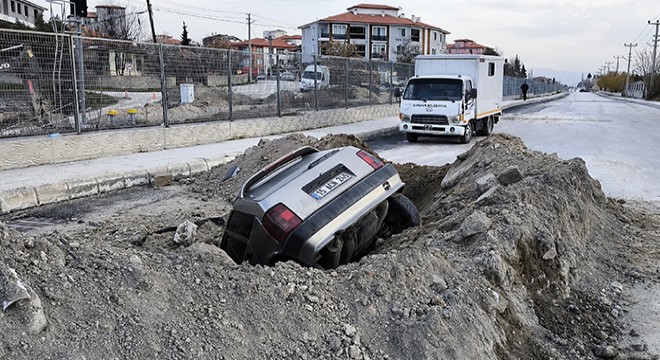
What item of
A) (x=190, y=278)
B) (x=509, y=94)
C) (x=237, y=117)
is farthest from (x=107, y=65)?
(x=509, y=94)

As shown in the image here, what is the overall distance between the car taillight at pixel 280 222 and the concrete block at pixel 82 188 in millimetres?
5728

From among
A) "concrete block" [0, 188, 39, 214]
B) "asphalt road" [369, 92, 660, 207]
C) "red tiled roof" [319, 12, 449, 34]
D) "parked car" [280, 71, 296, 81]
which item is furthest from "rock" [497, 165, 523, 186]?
"red tiled roof" [319, 12, 449, 34]

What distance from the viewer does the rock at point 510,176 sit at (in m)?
7.02

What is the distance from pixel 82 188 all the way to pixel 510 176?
21.6 feet

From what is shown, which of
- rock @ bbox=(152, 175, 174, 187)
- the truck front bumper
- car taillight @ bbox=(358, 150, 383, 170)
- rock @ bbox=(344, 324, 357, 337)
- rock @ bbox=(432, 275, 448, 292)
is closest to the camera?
rock @ bbox=(344, 324, 357, 337)

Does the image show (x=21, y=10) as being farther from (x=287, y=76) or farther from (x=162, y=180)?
(x=162, y=180)

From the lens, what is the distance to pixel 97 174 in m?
10.2

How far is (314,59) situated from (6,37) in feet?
40.0

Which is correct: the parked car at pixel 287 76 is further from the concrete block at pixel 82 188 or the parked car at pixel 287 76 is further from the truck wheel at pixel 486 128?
the concrete block at pixel 82 188

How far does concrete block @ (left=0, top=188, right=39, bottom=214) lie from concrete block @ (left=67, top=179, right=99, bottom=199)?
0.63 m

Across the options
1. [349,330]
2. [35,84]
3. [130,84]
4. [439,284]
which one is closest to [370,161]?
[439,284]

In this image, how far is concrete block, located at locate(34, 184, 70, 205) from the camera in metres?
8.94

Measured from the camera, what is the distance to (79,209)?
339 inches

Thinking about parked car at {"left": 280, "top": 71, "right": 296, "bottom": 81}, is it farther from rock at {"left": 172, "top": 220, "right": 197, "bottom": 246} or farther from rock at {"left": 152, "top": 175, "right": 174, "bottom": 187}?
rock at {"left": 172, "top": 220, "right": 197, "bottom": 246}
